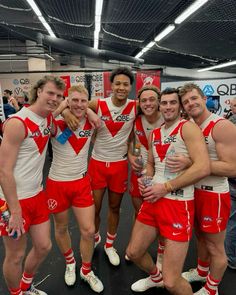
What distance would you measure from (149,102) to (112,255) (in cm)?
149

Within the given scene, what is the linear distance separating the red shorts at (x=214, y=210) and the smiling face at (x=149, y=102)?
776 mm

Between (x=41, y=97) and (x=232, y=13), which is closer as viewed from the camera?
(x=41, y=97)

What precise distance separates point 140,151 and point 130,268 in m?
1.09

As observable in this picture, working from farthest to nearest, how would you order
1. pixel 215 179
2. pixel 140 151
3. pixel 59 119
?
pixel 140 151, pixel 59 119, pixel 215 179

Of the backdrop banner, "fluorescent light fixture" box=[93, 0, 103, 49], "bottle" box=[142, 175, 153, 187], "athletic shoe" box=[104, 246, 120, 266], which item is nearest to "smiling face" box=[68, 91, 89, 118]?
"bottle" box=[142, 175, 153, 187]

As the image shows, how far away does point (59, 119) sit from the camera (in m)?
2.02

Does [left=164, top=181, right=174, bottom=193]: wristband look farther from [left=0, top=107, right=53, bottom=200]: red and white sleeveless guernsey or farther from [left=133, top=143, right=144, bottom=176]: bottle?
[left=0, top=107, right=53, bottom=200]: red and white sleeveless guernsey

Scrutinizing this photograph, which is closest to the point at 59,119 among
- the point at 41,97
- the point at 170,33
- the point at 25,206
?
the point at 41,97

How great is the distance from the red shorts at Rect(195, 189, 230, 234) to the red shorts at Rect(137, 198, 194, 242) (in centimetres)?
12

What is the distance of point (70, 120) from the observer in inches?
76.4

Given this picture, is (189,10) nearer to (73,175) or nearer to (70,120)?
(70,120)

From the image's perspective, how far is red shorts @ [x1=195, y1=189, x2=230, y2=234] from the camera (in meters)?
1.72

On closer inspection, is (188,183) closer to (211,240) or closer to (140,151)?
(211,240)

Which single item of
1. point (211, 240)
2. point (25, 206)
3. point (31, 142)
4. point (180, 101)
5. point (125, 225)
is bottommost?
point (125, 225)
